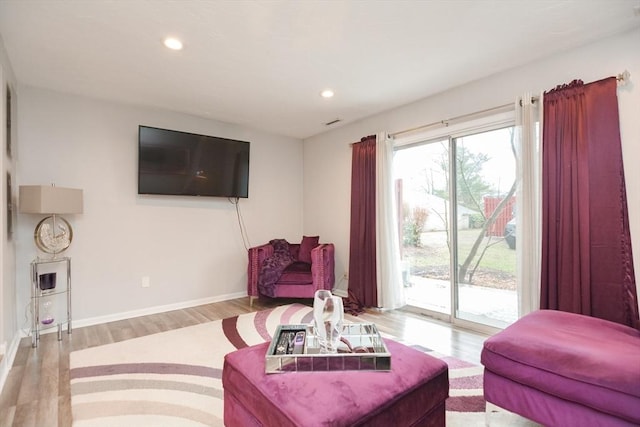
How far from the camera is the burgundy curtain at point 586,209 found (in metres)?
2.17

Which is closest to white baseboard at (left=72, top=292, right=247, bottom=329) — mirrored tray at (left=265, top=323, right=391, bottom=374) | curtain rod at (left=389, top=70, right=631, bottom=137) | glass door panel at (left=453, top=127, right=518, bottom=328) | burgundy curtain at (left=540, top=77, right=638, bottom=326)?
mirrored tray at (left=265, top=323, right=391, bottom=374)

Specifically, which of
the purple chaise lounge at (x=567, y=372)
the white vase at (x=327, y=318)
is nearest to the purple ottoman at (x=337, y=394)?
the white vase at (x=327, y=318)

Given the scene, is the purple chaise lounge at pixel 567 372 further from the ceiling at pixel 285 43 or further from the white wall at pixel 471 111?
the ceiling at pixel 285 43

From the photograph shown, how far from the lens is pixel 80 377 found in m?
2.22

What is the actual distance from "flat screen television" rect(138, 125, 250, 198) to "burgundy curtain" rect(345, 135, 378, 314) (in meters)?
1.57

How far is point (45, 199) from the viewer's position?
2.70 m

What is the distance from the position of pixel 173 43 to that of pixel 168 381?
243cm

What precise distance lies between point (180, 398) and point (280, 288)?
2.07 meters

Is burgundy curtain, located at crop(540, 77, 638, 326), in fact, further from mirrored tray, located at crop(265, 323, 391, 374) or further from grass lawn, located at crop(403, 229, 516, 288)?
mirrored tray, located at crop(265, 323, 391, 374)

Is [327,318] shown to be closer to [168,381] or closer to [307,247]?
[168,381]

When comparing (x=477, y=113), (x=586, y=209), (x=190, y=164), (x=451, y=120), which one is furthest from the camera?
(x=190, y=164)

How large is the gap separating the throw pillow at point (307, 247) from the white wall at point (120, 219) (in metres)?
0.77

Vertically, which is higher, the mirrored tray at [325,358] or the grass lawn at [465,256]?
the grass lawn at [465,256]

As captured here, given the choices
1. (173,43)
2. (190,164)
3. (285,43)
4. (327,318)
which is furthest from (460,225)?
(190,164)
